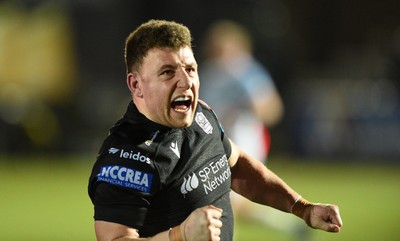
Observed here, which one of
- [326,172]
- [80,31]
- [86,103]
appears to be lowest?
[326,172]

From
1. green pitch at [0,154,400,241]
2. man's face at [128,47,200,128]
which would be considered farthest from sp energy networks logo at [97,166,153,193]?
green pitch at [0,154,400,241]

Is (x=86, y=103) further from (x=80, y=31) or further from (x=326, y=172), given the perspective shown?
(x=326, y=172)

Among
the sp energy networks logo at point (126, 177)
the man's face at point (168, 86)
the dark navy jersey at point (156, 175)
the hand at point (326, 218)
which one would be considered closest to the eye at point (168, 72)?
the man's face at point (168, 86)

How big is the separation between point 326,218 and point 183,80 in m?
1.10

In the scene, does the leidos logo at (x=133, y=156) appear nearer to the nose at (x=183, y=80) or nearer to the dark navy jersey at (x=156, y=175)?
the dark navy jersey at (x=156, y=175)

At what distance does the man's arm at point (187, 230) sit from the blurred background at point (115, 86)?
12895 millimetres

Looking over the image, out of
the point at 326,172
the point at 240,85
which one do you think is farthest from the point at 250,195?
the point at 326,172

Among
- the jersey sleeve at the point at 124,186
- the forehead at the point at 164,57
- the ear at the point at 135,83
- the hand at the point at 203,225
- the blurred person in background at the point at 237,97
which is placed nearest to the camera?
the hand at the point at 203,225

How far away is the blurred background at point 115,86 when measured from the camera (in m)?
18.4

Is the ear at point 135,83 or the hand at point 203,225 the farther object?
the ear at point 135,83

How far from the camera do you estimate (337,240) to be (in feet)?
34.8

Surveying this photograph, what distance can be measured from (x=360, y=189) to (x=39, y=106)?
679 cm

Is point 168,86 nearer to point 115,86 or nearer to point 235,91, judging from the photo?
point 235,91

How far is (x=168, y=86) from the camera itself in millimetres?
4918
